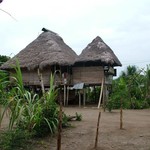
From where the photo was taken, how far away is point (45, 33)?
20.5m

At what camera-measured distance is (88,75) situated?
1662cm

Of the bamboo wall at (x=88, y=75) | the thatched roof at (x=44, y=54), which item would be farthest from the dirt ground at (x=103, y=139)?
the thatched roof at (x=44, y=54)

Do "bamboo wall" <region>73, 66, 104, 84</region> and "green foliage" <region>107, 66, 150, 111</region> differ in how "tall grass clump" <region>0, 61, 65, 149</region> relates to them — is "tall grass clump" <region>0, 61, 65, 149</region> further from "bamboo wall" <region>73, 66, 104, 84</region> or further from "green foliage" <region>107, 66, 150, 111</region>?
"bamboo wall" <region>73, 66, 104, 84</region>

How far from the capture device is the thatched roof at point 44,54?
55.3ft

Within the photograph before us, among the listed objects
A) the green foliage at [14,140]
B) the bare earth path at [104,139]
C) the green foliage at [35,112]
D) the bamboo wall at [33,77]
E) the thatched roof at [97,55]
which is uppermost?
the thatched roof at [97,55]

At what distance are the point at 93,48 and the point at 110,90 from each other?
306 cm

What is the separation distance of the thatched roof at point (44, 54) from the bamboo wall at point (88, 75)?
2.13 feet

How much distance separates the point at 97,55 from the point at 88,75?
44.6 inches

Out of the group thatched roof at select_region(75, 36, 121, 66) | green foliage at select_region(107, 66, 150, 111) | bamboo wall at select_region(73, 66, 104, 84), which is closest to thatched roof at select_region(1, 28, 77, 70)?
bamboo wall at select_region(73, 66, 104, 84)

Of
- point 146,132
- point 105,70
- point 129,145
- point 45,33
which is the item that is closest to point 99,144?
point 129,145

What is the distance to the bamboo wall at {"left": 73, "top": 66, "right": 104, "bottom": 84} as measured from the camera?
16406mm

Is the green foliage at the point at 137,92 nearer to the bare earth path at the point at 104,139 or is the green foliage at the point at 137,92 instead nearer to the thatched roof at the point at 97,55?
the thatched roof at the point at 97,55

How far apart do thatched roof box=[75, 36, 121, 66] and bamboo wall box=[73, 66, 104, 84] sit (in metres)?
0.36

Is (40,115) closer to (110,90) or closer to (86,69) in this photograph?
(86,69)
